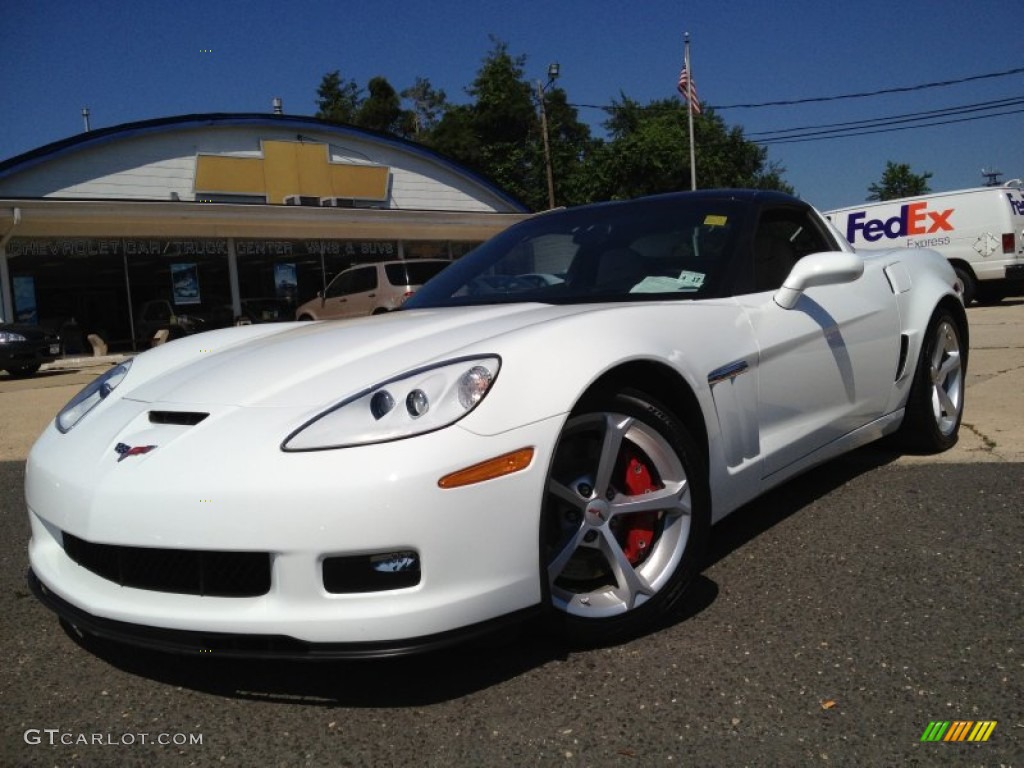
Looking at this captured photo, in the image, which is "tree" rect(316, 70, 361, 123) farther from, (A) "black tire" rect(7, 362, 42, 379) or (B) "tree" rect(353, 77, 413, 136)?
(A) "black tire" rect(7, 362, 42, 379)

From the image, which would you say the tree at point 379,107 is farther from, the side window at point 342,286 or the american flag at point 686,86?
the side window at point 342,286

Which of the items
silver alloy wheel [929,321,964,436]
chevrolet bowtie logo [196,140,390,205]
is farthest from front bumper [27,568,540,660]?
chevrolet bowtie logo [196,140,390,205]

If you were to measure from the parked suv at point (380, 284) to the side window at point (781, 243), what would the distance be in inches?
449

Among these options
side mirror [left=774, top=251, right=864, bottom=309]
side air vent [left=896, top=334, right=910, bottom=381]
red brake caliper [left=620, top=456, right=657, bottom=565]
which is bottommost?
red brake caliper [left=620, top=456, right=657, bottom=565]

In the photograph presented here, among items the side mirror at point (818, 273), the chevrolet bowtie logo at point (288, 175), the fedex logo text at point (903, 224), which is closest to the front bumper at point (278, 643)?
the side mirror at point (818, 273)

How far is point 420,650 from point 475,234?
69.5 ft

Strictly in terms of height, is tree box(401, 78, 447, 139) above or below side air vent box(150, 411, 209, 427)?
above

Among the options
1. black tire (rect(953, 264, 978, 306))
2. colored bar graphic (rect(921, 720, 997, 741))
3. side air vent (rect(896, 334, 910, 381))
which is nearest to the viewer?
colored bar graphic (rect(921, 720, 997, 741))

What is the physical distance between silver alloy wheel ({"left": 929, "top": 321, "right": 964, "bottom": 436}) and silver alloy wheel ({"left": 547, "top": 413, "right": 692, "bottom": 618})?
231cm

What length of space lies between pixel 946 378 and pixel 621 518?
2770 mm

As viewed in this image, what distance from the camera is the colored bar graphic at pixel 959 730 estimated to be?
6.04 feet

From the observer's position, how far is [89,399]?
278 centimetres

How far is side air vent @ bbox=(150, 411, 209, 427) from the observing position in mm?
2230

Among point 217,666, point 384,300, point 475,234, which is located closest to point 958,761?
point 217,666
